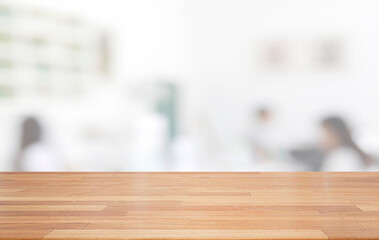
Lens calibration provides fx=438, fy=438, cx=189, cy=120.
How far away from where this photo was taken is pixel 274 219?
56.4 inches

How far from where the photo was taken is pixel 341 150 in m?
2.79

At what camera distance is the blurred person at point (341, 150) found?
8.93 feet

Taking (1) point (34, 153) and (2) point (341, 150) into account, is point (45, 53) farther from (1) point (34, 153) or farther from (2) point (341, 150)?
(2) point (341, 150)

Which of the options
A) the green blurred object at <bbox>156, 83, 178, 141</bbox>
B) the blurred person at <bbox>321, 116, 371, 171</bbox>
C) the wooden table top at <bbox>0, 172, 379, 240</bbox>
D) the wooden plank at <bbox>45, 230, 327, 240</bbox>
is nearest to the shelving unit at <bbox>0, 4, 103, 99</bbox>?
the green blurred object at <bbox>156, 83, 178, 141</bbox>

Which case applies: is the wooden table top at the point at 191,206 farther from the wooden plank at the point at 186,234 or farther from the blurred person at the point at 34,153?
the blurred person at the point at 34,153

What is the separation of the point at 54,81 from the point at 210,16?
137cm

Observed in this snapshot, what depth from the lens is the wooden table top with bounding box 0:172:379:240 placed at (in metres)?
1.31

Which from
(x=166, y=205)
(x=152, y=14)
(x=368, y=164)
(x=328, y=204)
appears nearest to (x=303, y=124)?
(x=368, y=164)

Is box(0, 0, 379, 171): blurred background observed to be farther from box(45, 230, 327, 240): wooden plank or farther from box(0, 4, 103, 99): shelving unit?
box(45, 230, 327, 240): wooden plank

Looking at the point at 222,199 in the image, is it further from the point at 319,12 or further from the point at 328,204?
the point at 319,12

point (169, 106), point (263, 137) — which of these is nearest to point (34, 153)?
point (169, 106)

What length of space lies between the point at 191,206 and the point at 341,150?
1.51 meters

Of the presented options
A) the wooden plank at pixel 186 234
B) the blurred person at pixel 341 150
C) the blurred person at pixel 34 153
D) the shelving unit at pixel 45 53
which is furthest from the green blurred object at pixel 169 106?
the wooden plank at pixel 186 234

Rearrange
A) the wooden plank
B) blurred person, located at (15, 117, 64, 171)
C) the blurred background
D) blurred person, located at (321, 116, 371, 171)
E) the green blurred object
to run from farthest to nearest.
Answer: the green blurred object → the blurred background → blurred person, located at (15, 117, 64, 171) → blurred person, located at (321, 116, 371, 171) → the wooden plank
